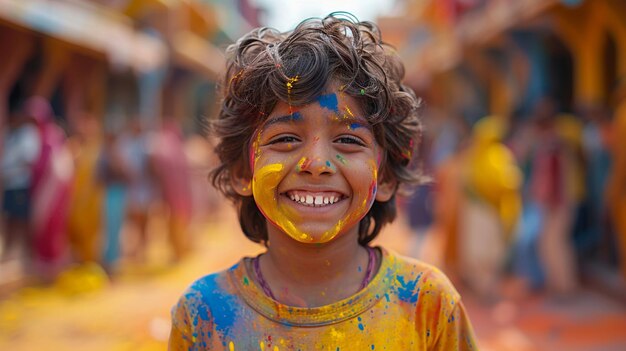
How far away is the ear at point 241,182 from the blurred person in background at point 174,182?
20.7 feet

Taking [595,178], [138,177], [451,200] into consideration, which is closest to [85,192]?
[138,177]

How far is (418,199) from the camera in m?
6.86

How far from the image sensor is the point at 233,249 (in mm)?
9852

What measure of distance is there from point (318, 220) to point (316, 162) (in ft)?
0.47

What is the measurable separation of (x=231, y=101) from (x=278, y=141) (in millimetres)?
233

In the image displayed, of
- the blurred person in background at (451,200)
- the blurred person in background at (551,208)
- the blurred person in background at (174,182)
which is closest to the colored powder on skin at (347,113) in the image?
the blurred person in background at (451,200)

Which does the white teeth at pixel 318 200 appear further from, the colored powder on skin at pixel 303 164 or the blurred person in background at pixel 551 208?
the blurred person in background at pixel 551 208

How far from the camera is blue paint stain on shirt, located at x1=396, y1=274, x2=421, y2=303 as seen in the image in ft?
5.06

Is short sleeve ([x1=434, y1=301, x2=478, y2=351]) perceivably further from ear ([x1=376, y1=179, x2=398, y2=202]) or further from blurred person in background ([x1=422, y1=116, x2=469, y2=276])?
blurred person in background ([x1=422, y1=116, x2=469, y2=276])

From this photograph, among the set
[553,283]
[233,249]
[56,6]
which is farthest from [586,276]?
[56,6]

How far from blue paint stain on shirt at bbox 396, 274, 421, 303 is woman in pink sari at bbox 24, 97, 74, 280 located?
19.2ft

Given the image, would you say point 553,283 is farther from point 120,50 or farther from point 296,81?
point 120,50

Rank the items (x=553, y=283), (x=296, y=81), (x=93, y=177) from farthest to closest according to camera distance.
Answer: (x=93, y=177)
(x=553, y=283)
(x=296, y=81)

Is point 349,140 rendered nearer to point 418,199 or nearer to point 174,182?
point 418,199
